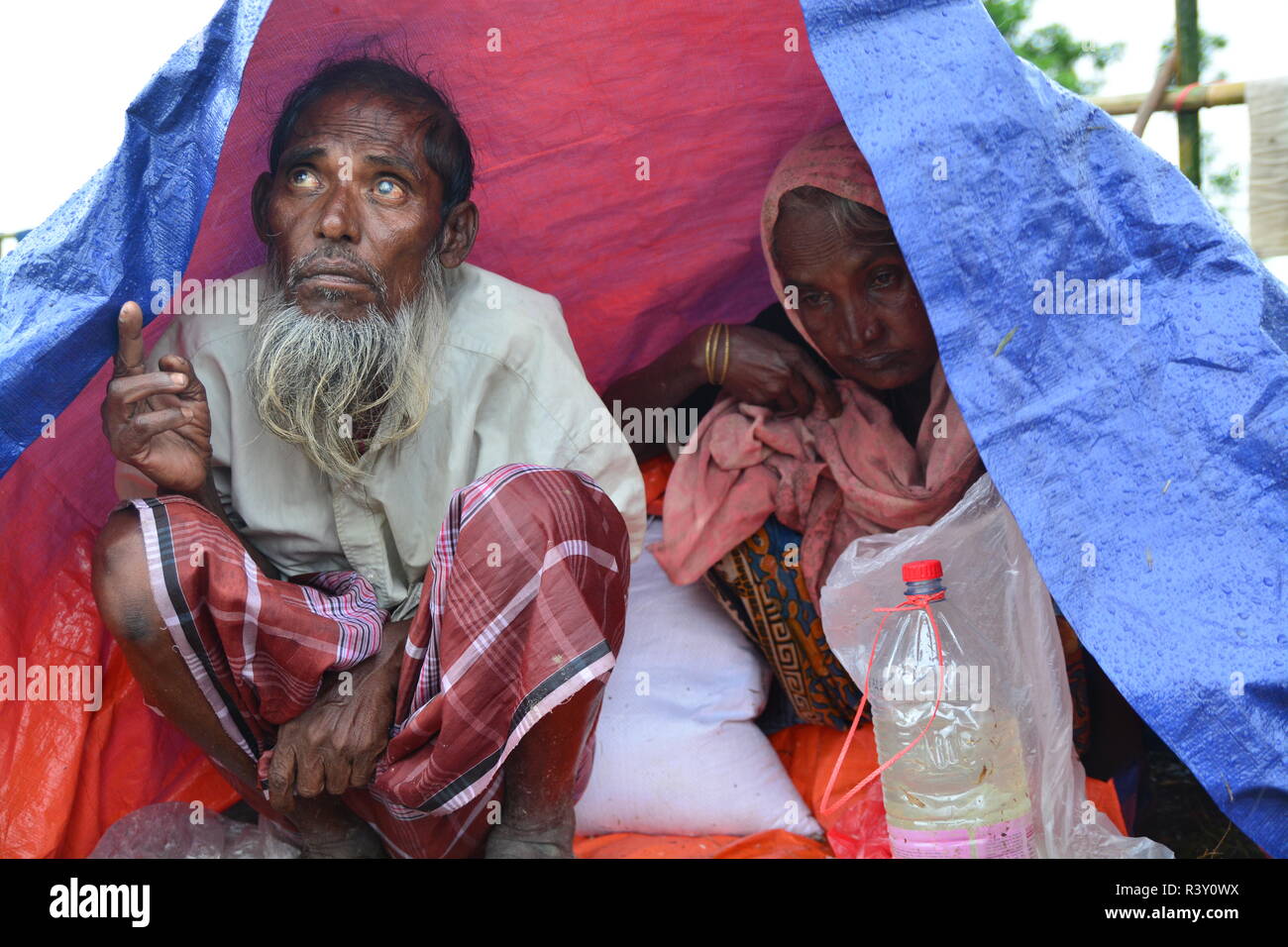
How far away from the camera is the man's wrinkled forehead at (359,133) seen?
2166mm

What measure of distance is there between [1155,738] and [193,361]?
2008 millimetres

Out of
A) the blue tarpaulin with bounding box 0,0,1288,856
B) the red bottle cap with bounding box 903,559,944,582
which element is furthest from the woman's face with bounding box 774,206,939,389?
the red bottle cap with bounding box 903,559,944,582

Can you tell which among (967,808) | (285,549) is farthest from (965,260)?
(285,549)

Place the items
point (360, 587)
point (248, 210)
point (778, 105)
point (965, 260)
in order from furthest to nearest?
point (778, 105) → point (248, 210) → point (360, 587) → point (965, 260)

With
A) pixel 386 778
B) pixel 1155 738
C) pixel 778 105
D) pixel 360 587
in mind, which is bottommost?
pixel 1155 738

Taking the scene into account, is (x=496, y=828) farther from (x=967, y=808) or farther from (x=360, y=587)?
(x=967, y=808)

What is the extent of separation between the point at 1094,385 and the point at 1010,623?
0.46 m

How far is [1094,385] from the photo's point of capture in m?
1.79

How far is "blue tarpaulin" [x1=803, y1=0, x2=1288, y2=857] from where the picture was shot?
1.64 m

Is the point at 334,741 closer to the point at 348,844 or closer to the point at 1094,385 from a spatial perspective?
the point at 348,844

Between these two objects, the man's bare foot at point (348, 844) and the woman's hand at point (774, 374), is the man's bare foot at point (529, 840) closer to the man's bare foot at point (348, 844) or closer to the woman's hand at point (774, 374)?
the man's bare foot at point (348, 844)

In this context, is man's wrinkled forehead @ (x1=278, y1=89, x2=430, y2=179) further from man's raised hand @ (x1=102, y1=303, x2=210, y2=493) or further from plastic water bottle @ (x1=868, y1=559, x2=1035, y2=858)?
plastic water bottle @ (x1=868, y1=559, x2=1035, y2=858)

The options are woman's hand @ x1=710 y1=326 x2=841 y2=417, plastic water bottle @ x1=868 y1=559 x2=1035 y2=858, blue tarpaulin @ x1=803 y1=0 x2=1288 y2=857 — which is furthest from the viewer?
woman's hand @ x1=710 y1=326 x2=841 y2=417

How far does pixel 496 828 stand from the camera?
6.30ft
